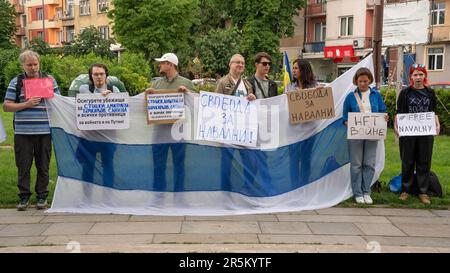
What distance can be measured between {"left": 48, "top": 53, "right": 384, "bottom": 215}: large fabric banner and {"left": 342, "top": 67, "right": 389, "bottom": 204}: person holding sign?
2.28 feet

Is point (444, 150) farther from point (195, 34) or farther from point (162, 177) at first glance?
point (195, 34)

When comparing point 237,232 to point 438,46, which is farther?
point 438,46

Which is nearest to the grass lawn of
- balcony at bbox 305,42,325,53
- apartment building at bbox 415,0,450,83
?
apartment building at bbox 415,0,450,83

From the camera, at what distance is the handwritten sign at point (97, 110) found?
22.5 ft

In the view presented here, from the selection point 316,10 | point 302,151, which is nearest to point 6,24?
point 316,10

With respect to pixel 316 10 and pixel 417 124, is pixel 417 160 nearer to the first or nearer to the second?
pixel 417 124

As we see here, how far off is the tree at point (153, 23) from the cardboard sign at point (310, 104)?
2924 cm

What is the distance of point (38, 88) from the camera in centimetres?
673

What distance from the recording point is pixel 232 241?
5.57 meters

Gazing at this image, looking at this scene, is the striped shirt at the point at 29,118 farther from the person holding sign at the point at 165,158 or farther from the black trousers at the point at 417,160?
the black trousers at the point at 417,160

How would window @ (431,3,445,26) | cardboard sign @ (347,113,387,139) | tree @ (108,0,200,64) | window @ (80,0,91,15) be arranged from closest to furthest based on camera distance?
cardboard sign @ (347,113,387,139) → tree @ (108,0,200,64) → window @ (431,3,445,26) → window @ (80,0,91,15)

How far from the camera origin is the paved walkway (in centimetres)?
539

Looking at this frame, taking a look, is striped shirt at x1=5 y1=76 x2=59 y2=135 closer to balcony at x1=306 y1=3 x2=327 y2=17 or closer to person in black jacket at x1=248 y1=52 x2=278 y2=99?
person in black jacket at x1=248 y1=52 x2=278 y2=99

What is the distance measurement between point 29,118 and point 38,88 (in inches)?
15.8
